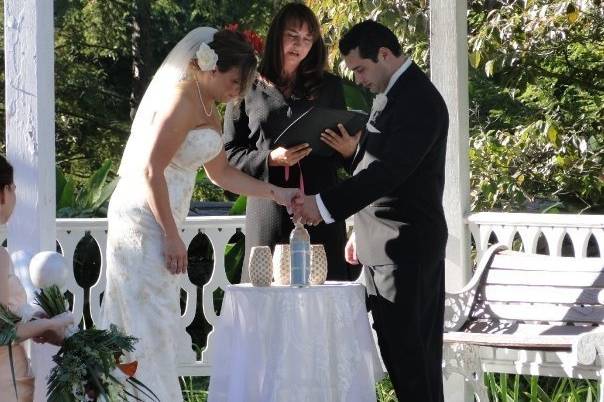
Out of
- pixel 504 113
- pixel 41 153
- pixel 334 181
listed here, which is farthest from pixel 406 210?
pixel 504 113

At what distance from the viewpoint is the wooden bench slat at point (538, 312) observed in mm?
6309

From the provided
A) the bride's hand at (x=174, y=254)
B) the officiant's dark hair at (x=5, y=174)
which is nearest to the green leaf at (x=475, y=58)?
the bride's hand at (x=174, y=254)

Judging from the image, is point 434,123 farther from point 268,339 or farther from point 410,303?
point 268,339

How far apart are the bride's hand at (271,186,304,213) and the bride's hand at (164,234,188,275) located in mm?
640

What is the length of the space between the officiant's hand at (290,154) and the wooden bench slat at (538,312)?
1508mm

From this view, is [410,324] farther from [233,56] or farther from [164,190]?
[233,56]

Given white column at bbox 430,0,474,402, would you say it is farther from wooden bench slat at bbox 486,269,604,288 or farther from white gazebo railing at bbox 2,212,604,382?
wooden bench slat at bbox 486,269,604,288

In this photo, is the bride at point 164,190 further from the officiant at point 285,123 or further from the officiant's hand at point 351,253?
the officiant's hand at point 351,253

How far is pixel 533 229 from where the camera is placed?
709cm

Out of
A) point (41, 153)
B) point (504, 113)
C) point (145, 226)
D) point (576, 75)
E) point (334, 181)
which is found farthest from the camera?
point (504, 113)

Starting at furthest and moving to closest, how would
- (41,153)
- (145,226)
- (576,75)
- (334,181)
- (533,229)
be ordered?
(576,75), (533,229), (334,181), (41,153), (145,226)

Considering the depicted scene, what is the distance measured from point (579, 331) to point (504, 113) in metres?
7.93

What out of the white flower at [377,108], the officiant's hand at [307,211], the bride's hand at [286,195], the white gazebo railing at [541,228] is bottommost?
the white gazebo railing at [541,228]

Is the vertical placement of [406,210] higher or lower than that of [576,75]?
lower
